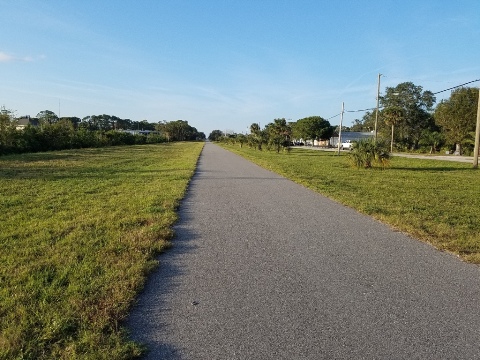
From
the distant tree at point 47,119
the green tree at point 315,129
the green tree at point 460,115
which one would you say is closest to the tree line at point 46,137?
the distant tree at point 47,119

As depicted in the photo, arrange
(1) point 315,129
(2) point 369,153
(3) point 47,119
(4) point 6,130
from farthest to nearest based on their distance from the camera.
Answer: (1) point 315,129 < (3) point 47,119 < (4) point 6,130 < (2) point 369,153

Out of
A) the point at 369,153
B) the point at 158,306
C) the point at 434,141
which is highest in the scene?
the point at 434,141

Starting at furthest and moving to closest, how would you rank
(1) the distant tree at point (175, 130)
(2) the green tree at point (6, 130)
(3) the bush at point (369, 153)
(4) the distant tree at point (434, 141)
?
1. (1) the distant tree at point (175, 130)
2. (4) the distant tree at point (434, 141)
3. (2) the green tree at point (6, 130)
4. (3) the bush at point (369, 153)

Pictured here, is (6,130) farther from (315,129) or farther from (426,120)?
(315,129)

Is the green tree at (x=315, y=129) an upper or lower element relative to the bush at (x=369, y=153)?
upper

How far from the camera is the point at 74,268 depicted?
4297 millimetres

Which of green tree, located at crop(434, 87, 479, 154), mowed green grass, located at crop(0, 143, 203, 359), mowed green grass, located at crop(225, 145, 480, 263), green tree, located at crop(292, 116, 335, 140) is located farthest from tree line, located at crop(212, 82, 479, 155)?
mowed green grass, located at crop(0, 143, 203, 359)

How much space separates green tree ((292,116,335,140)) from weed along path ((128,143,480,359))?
105 meters

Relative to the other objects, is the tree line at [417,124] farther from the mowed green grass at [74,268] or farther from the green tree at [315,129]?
the mowed green grass at [74,268]

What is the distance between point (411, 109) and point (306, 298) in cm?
8357

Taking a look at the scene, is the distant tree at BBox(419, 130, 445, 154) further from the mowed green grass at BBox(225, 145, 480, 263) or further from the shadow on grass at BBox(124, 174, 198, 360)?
the shadow on grass at BBox(124, 174, 198, 360)

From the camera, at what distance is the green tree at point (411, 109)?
250 feet

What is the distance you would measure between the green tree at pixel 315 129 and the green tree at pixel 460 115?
52.3 meters

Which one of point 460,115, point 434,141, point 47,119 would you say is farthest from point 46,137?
point 434,141
